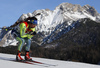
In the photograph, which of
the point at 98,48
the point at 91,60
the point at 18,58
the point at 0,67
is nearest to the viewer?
the point at 0,67

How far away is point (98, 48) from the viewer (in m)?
128

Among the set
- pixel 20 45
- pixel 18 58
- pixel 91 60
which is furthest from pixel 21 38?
pixel 91 60

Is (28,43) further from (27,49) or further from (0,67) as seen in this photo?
(0,67)

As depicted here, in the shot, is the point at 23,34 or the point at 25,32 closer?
the point at 23,34

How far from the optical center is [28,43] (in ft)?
27.0

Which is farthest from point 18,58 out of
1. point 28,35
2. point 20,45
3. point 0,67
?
point 0,67

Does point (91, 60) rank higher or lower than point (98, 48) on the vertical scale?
lower

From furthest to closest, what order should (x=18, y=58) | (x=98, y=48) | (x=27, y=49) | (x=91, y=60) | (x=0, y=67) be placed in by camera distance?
(x=98, y=48) → (x=91, y=60) → (x=27, y=49) → (x=18, y=58) → (x=0, y=67)

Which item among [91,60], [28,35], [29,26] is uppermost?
[29,26]

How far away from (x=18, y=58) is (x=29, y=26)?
189cm

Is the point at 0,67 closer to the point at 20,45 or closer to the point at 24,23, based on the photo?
the point at 20,45

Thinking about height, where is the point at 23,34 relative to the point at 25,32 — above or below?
below

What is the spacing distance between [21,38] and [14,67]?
2.72 meters

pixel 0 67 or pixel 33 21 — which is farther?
pixel 33 21
